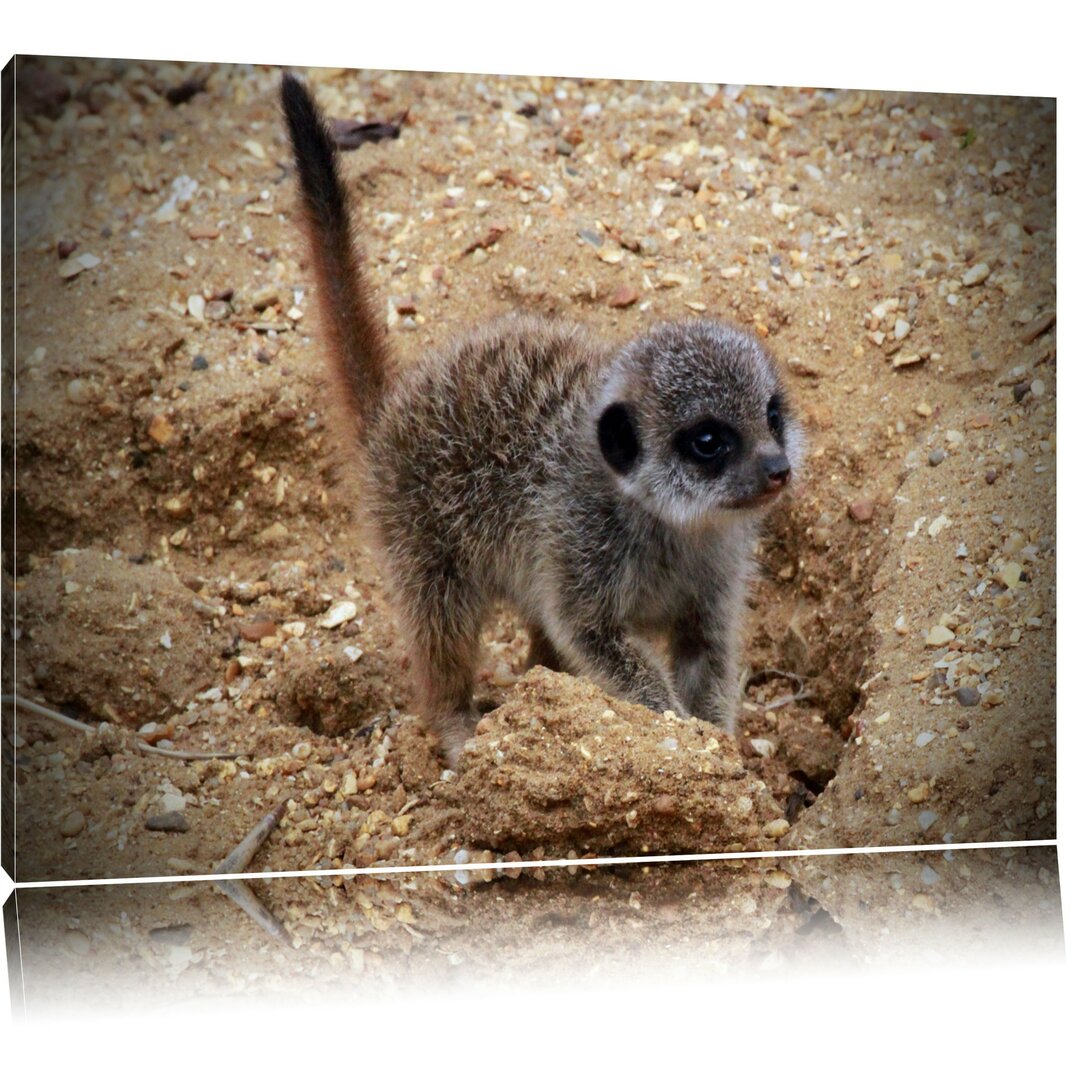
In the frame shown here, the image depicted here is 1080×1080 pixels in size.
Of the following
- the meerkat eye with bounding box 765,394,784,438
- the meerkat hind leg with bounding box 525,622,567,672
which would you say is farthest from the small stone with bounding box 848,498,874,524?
the meerkat hind leg with bounding box 525,622,567,672

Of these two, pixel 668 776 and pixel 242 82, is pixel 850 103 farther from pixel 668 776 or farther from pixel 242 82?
pixel 668 776

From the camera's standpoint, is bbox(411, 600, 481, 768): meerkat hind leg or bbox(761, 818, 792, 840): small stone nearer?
bbox(761, 818, 792, 840): small stone

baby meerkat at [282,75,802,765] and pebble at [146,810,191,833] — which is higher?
baby meerkat at [282,75,802,765]

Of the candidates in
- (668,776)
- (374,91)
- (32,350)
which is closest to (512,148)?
(374,91)

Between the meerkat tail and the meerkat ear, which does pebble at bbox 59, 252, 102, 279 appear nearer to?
the meerkat tail

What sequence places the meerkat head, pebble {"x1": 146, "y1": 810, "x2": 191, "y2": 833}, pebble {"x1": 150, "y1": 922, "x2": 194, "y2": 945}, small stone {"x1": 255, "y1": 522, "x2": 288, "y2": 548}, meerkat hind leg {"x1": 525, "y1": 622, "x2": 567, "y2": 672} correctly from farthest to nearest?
small stone {"x1": 255, "y1": 522, "x2": 288, "y2": 548}
meerkat hind leg {"x1": 525, "y1": 622, "x2": 567, "y2": 672}
pebble {"x1": 146, "y1": 810, "x2": 191, "y2": 833}
the meerkat head
pebble {"x1": 150, "y1": 922, "x2": 194, "y2": 945}

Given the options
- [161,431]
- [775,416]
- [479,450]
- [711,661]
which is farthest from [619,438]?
[161,431]

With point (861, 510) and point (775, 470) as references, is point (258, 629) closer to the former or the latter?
point (775, 470)

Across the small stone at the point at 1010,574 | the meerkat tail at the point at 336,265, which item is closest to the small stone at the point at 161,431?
the meerkat tail at the point at 336,265

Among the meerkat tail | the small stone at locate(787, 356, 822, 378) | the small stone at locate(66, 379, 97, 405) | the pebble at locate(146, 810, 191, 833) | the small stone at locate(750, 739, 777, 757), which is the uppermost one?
the meerkat tail
